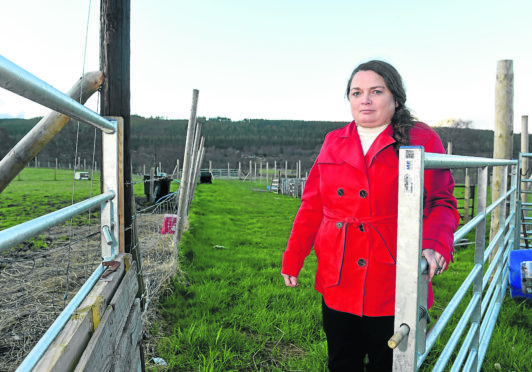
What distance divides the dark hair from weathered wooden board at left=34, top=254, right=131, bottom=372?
1.25 metres

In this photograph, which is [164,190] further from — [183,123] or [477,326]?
[183,123]

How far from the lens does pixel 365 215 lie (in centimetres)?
155

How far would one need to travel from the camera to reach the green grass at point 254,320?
2645 millimetres

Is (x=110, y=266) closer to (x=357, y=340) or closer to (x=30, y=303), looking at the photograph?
(x=357, y=340)

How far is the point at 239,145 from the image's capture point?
85.8 m

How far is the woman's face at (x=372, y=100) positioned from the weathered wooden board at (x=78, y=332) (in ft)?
4.00

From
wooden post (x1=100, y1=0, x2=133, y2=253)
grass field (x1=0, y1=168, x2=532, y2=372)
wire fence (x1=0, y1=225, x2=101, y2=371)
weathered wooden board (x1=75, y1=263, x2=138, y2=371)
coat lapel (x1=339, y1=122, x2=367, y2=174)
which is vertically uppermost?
wooden post (x1=100, y1=0, x2=133, y2=253)

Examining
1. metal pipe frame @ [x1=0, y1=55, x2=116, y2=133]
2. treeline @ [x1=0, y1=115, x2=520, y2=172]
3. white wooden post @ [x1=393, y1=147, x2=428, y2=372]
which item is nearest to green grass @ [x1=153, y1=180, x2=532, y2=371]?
white wooden post @ [x1=393, y1=147, x2=428, y2=372]

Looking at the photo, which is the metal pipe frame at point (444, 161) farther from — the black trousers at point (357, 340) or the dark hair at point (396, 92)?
the black trousers at point (357, 340)

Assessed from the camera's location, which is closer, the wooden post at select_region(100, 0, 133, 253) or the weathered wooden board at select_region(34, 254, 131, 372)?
the weathered wooden board at select_region(34, 254, 131, 372)

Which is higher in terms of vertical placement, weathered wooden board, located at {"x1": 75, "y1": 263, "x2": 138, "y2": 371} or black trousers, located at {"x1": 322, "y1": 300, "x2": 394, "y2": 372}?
weathered wooden board, located at {"x1": 75, "y1": 263, "x2": 138, "y2": 371}

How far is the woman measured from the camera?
5.02 ft

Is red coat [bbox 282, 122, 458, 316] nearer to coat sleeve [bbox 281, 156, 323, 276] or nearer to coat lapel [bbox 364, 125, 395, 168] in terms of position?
coat lapel [bbox 364, 125, 395, 168]

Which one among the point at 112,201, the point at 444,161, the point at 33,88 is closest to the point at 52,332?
the point at 33,88
